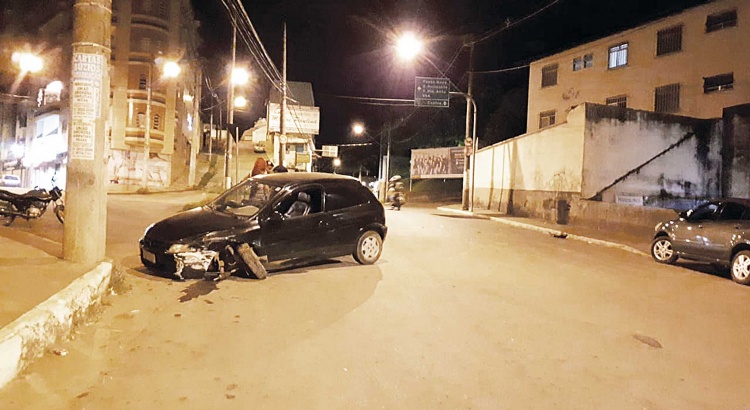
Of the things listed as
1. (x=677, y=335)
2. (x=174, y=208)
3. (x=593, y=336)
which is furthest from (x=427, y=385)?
(x=174, y=208)

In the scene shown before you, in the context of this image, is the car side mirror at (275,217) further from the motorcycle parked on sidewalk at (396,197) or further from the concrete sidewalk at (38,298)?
the motorcycle parked on sidewalk at (396,197)

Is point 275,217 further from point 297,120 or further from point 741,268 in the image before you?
point 297,120

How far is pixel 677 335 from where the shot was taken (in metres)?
6.46

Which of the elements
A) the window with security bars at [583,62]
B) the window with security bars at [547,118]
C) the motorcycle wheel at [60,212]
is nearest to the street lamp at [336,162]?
the window with security bars at [547,118]

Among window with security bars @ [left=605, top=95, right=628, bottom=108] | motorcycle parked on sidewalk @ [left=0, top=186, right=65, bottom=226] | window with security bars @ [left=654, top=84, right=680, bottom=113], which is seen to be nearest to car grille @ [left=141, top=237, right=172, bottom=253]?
motorcycle parked on sidewalk @ [left=0, top=186, right=65, bottom=226]

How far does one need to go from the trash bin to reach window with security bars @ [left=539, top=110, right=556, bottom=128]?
13278 mm

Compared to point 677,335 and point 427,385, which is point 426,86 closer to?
point 677,335

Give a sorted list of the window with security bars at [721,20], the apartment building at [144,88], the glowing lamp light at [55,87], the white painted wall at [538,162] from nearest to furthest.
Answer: the white painted wall at [538,162] → the window with security bars at [721,20] → the apartment building at [144,88] → the glowing lamp light at [55,87]

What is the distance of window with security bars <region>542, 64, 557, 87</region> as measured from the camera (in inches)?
1362

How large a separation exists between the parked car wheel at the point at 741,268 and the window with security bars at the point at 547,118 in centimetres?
2538

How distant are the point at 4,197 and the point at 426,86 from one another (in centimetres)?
2009

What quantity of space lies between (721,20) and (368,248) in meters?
23.6

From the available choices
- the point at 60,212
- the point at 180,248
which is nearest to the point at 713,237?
the point at 180,248

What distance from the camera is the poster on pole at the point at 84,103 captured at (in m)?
7.25
